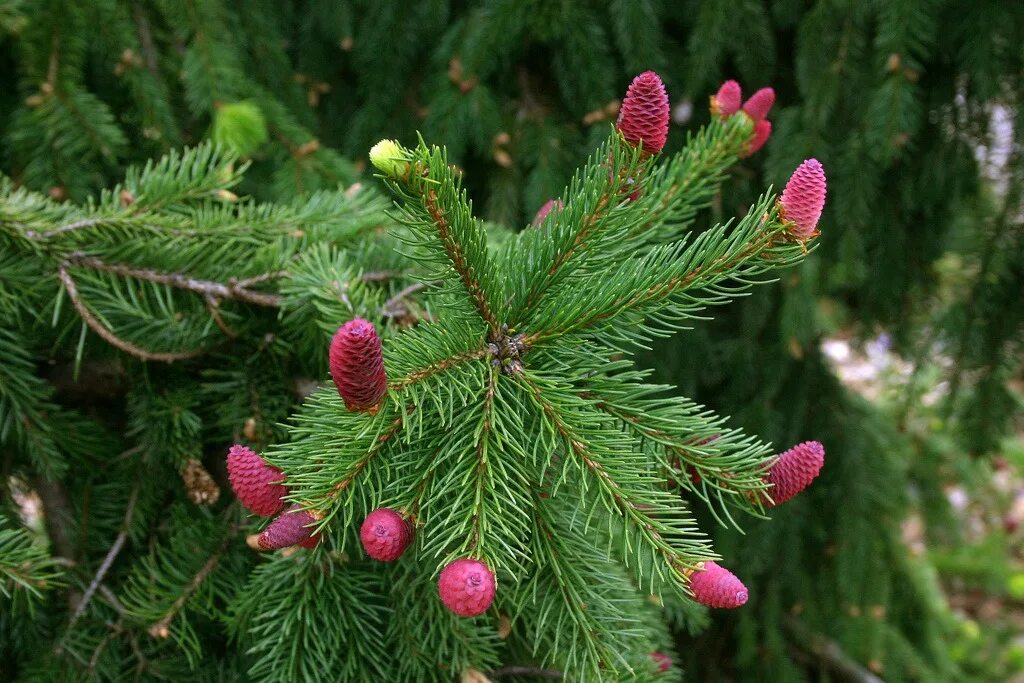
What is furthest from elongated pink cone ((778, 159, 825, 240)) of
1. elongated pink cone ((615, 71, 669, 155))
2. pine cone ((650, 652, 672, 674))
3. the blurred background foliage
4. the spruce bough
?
the blurred background foliage

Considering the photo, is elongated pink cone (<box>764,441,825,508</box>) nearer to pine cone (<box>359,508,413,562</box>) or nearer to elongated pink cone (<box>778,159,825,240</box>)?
elongated pink cone (<box>778,159,825,240</box>)

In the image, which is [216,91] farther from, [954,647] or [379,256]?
[954,647]

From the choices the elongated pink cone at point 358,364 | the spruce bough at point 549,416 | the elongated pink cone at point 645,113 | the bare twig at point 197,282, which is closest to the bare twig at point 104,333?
the bare twig at point 197,282

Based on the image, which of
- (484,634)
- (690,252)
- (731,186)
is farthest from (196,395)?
(731,186)

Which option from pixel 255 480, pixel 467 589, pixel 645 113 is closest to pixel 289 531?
pixel 255 480

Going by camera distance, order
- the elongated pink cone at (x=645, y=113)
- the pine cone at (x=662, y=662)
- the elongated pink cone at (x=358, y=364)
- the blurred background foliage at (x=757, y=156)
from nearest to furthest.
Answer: the elongated pink cone at (x=358, y=364) < the elongated pink cone at (x=645, y=113) < the pine cone at (x=662, y=662) < the blurred background foliage at (x=757, y=156)

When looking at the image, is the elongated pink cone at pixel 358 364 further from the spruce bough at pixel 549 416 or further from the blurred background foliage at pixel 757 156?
the blurred background foliage at pixel 757 156
